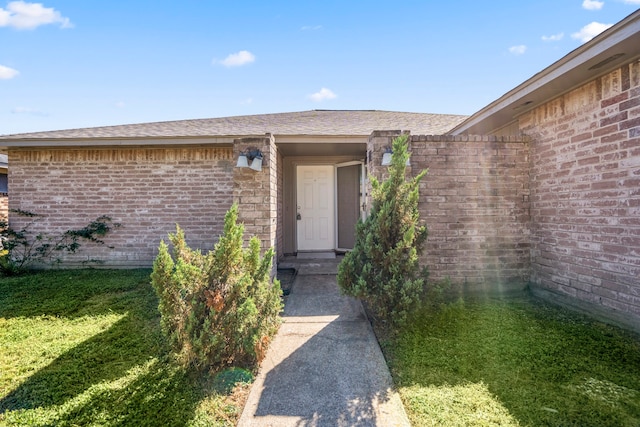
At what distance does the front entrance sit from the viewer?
7.52 m

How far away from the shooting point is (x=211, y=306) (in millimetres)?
2410

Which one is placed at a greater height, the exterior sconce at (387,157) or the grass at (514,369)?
the exterior sconce at (387,157)

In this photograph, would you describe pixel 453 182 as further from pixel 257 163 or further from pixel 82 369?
pixel 82 369

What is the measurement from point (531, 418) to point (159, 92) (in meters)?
11.3

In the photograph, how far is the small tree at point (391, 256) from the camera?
310 cm

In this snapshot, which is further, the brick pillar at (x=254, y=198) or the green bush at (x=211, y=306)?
the brick pillar at (x=254, y=198)

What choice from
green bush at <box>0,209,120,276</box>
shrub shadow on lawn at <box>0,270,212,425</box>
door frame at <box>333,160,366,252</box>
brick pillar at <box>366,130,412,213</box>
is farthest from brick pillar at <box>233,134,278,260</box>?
green bush at <box>0,209,120,276</box>

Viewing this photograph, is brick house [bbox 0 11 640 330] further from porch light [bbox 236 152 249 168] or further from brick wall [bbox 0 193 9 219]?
brick wall [bbox 0 193 9 219]

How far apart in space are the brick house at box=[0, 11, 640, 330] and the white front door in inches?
1.4

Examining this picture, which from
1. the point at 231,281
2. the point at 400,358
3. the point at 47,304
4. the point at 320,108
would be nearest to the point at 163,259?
the point at 231,281

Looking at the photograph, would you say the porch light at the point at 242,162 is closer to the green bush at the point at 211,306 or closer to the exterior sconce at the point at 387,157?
the green bush at the point at 211,306

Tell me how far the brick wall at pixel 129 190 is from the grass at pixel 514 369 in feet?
14.8

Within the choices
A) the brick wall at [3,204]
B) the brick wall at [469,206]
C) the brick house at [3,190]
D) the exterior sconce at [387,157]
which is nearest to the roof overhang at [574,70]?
the brick wall at [469,206]

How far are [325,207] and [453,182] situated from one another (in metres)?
3.80
